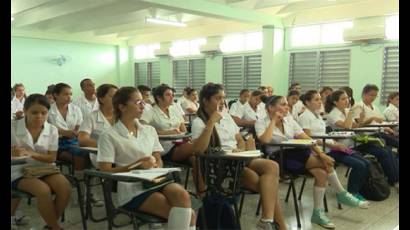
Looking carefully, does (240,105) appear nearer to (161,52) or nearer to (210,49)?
(210,49)

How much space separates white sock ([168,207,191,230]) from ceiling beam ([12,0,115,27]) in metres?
6.06

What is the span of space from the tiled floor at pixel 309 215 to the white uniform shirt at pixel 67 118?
758 mm

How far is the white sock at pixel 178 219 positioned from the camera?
1.78 metres

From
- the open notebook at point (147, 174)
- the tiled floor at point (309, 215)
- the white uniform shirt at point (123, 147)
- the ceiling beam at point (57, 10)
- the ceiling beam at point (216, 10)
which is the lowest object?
the tiled floor at point (309, 215)

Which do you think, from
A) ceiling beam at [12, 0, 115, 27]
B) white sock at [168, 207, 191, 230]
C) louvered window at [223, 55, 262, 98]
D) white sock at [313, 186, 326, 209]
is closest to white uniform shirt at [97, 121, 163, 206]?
white sock at [168, 207, 191, 230]

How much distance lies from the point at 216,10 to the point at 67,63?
665 cm

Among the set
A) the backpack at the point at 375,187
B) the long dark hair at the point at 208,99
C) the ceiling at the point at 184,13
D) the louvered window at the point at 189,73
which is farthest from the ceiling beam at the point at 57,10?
the backpack at the point at 375,187

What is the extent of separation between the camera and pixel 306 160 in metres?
2.76

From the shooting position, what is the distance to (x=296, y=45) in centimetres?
803

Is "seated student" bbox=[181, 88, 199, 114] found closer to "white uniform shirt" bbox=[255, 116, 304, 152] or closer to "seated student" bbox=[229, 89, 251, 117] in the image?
"seated student" bbox=[229, 89, 251, 117]

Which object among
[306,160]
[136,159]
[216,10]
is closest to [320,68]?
[216,10]

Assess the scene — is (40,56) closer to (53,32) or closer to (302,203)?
(53,32)

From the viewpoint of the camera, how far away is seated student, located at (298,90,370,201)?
3.13m

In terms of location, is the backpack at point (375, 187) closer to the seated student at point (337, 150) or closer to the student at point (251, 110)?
the seated student at point (337, 150)
